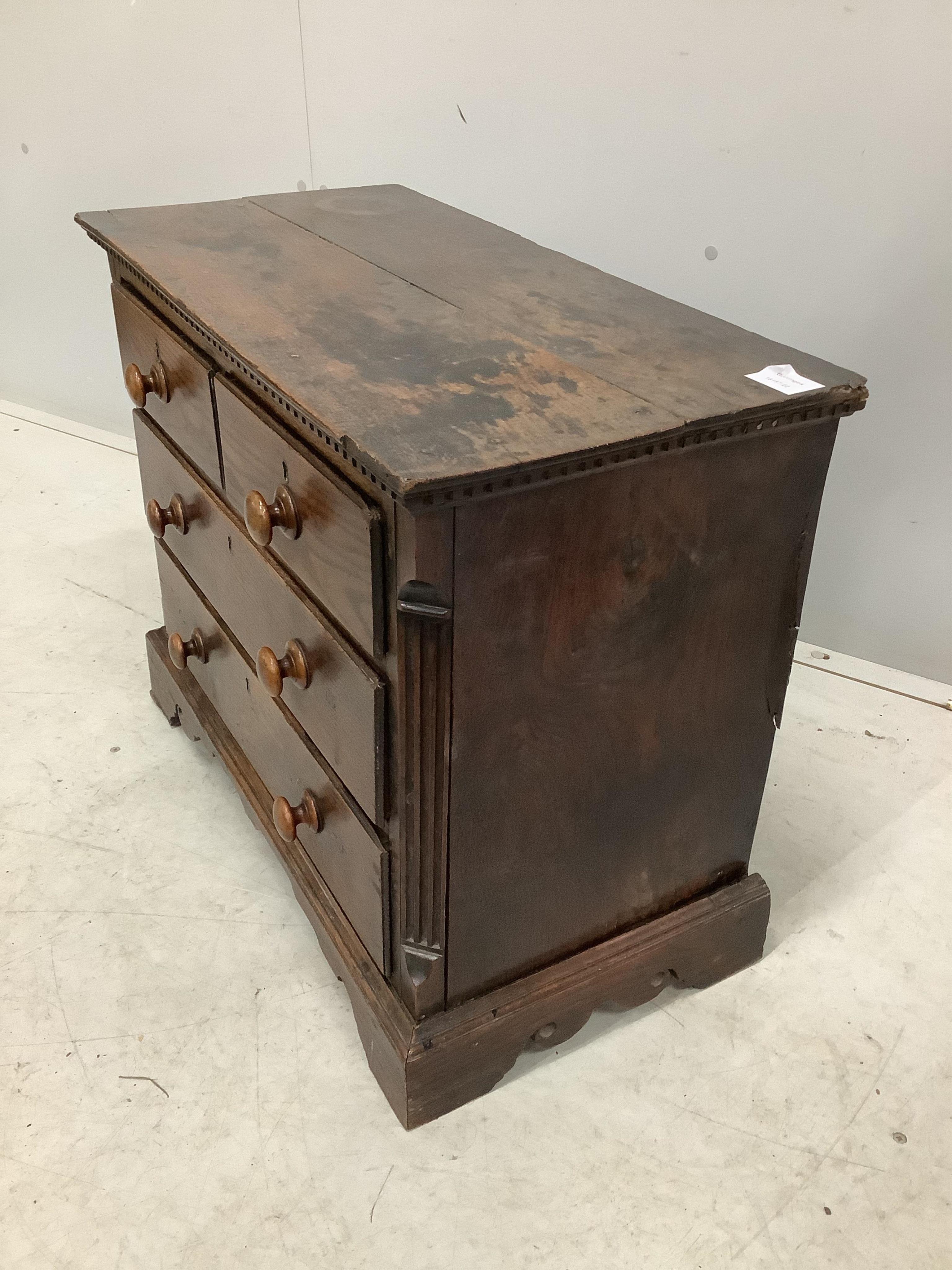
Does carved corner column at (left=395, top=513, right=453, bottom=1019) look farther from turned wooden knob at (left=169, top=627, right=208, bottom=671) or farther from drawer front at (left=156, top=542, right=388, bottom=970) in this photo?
turned wooden knob at (left=169, top=627, right=208, bottom=671)

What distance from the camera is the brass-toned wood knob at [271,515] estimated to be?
1.12 metres

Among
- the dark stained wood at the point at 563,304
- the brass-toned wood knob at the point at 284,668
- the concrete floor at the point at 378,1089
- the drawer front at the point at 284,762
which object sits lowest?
the concrete floor at the point at 378,1089

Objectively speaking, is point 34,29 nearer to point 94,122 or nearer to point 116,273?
point 94,122

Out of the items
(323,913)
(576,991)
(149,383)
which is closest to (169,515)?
(149,383)

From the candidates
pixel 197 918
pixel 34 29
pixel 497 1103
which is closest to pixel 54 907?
pixel 197 918

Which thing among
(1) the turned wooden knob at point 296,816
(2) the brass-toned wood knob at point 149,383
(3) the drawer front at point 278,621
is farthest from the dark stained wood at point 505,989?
(2) the brass-toned wood knob at point 149,383

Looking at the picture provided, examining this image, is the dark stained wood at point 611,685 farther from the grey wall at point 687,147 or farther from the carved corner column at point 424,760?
the grey wall at point 687,147

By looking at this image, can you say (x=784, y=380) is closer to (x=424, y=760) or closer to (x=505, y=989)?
(x=424, y=760)

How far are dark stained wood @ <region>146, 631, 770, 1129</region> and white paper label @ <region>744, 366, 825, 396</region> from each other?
0.67m

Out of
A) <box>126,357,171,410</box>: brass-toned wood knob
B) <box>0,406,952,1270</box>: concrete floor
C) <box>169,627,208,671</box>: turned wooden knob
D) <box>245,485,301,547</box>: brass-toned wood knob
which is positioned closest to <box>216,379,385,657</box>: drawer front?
<box>245,485,301,547</box>: brass-toned wood knob

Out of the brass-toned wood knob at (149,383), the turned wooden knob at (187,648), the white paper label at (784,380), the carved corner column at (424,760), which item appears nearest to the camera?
the carved corner column at (424,760)

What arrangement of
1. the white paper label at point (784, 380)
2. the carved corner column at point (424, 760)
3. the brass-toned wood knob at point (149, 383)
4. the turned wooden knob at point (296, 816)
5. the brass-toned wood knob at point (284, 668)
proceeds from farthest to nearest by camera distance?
the brass-toned wood knob at point (149, 383) → the turned wooden knob at point (296, 816) → the brass-toned wood knob at point (284, 668) → the white paper label at point (784, 380) → the carved corner column at point (424, 760)

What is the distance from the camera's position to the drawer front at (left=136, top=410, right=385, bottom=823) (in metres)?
1.11

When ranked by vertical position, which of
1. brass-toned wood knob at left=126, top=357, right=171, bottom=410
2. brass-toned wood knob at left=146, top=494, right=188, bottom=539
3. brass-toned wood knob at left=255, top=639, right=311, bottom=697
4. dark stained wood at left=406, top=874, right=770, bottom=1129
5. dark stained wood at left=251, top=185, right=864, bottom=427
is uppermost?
dark stained wood at left=251, top=185, right=864, bottom=427
